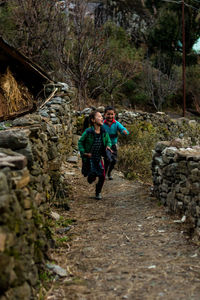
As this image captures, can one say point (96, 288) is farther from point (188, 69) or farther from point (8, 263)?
point (188, 69)

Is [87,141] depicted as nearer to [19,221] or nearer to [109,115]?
[109,115]

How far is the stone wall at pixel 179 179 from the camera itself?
4688 millimetres

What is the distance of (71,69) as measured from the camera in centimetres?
1588

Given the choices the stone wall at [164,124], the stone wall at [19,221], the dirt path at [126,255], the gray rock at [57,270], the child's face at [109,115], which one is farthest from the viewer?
the stone wall at [164,124]

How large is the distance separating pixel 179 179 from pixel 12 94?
165 inches

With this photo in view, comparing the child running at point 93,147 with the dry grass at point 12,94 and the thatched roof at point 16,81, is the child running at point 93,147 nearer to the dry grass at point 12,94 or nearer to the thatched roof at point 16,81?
the thatched roof at point 16,81

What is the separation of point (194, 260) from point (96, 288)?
45.0 inches

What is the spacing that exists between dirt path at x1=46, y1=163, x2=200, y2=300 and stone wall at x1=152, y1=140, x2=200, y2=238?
0.67ft

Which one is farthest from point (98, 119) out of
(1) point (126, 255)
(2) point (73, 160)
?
(2) point (73, 160)

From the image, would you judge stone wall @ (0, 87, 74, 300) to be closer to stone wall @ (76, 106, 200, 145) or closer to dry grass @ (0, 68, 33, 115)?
dry grass @ (0, 68, 33, 115)

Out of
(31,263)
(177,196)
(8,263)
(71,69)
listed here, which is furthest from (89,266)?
Result: (71,69)

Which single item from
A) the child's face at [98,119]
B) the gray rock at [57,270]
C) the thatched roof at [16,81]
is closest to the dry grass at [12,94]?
the thatched roof at [16,81]

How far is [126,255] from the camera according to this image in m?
3.95

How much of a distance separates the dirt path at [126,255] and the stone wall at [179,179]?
203mm
